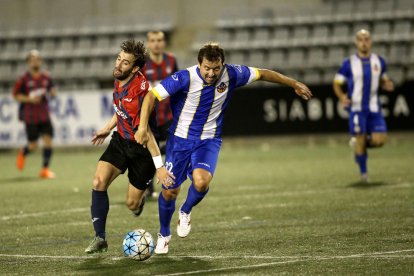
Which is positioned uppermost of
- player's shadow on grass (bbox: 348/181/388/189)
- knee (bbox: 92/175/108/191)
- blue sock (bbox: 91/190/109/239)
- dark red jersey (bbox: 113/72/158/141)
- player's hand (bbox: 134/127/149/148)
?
dark red jersey (bbox: 113/72/158/141)

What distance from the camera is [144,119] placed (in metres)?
7.30

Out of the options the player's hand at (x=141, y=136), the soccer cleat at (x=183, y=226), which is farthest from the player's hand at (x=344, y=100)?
the player's hand at (x=141, y=136)

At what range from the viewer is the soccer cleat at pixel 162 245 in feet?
24.7

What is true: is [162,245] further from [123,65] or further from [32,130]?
[32,130]

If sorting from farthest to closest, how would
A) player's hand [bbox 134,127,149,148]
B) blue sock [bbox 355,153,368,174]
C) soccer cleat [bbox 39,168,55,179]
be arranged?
soccer cleat [bbox 39,168,55,179] → blue sock [bbox 355,153,368,174] → player's hand [bbox 134,127,149,148]

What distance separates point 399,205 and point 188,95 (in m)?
3.47

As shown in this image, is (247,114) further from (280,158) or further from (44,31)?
(44,31)

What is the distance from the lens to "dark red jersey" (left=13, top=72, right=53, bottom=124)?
1602cm

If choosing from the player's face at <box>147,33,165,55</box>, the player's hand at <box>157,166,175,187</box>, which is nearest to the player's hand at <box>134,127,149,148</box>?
the player's hand at <box>157,166,175,187</box>

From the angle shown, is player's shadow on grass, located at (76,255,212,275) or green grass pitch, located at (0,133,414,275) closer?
player's shadow on grass, located at (76,255,212,275)

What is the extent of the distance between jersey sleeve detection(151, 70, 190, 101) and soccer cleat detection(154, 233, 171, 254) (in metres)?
1.28

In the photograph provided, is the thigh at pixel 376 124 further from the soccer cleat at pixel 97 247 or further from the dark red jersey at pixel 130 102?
the soccer cleat at pixel 97 247

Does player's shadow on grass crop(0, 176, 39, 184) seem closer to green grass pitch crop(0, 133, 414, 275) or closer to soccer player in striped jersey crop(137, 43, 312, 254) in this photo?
green grass pitch crop(0, 133, 414, 275)

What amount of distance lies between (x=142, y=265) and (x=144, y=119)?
50.3 inches
